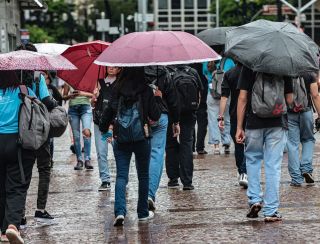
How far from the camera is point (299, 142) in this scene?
40.8 ft

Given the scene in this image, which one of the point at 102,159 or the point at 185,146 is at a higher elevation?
the point at 185,146

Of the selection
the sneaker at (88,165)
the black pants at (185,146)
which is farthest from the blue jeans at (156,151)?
the sneaker at (88,165)

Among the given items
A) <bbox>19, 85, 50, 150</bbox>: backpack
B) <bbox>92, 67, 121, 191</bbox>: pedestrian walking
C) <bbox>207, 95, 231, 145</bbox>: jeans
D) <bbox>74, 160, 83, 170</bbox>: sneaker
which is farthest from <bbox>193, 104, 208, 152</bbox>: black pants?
<bbox>19, 85, 50, 150</bbox>: backpack

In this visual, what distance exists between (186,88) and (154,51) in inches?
109

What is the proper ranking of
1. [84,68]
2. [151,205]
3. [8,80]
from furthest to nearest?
1. [84,68]
2. [151,205]
3. [8,80]

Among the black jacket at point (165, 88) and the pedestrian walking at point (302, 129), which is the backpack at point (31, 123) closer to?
the black jacket at point (165, 88)

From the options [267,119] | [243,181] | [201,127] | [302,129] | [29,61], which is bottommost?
[201,127]

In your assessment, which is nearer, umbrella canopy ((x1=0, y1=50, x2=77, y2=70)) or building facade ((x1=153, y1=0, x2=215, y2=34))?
umbrella canopy ((x1=0, y1=50, x2=77, y2=70))

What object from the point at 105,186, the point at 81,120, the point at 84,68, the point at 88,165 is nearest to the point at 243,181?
the point at 105,186

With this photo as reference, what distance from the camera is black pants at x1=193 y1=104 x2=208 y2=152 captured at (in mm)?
17281

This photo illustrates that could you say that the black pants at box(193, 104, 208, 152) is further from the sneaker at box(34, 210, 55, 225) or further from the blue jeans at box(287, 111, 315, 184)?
the sneaker at box(34, 210, 55, 225)

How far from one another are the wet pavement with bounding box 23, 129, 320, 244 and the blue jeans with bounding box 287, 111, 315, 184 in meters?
0.23

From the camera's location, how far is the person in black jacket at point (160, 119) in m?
10.5

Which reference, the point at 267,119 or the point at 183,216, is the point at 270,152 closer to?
the point at 267,119
